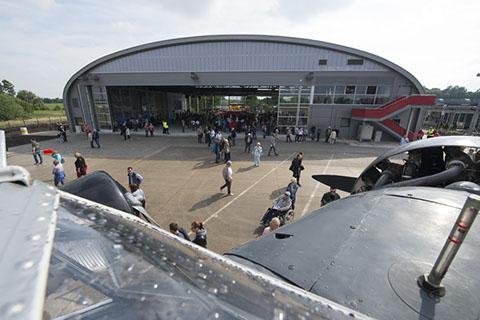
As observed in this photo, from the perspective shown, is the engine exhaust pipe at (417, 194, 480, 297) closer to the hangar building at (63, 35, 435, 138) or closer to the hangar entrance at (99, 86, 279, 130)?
the hangar building at (63, 35, 435, 138)

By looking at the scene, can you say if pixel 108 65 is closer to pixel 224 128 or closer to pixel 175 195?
pixel 224 128

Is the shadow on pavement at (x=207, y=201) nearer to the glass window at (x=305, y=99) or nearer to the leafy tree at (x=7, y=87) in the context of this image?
the glass window at (x=305, y=99)

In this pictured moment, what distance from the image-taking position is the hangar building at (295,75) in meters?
19.5

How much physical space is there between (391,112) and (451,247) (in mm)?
21825

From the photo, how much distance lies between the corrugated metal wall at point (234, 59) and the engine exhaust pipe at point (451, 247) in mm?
21112

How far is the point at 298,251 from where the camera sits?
6.11ft

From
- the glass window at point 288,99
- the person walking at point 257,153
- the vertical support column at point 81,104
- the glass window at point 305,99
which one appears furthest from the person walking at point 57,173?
the vertical support column at point 81,104

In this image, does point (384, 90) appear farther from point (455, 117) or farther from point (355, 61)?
point (455, 117)

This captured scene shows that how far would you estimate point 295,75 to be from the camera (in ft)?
66.7

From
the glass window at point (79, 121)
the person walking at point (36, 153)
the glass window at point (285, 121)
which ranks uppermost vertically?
the glass window at point (285, 121)

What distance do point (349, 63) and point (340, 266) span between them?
2223 cm

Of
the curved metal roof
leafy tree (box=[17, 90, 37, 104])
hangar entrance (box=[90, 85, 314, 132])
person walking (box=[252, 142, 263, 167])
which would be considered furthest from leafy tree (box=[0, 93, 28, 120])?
person walking (box=[252, 142, 263, 167])

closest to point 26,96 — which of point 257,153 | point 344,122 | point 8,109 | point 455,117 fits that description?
point 8,109

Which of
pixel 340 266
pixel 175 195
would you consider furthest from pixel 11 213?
pixel 175 195
